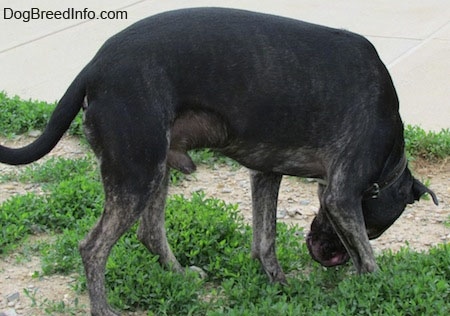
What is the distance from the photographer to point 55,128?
4566 millimetres

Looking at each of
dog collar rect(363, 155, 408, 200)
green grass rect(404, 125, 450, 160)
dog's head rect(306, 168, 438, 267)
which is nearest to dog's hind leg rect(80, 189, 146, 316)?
dog's head rect(306, 168, 438, 267)

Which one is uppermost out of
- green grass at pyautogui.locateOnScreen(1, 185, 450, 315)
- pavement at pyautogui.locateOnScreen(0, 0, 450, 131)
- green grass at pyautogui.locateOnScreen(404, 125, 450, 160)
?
green grass at pyautogui.locateOnScreen(1, 185, 450, 315)

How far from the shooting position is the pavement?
26.0 ft

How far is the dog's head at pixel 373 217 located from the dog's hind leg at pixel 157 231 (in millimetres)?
751

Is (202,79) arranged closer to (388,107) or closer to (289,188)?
(388,107)

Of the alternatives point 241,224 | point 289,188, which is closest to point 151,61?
point 241,224

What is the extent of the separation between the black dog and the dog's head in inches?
0.4

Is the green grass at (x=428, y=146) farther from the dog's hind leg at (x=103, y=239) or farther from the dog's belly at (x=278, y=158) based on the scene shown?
the dog's hind leg at (x=103, y=239)

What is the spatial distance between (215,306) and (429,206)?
6.23 feet

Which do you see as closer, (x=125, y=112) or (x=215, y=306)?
(x=125, y=112)

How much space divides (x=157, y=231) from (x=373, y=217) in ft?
3.71

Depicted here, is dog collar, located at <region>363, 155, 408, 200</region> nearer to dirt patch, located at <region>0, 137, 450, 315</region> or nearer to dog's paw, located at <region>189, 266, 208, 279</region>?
dirt patch, located at <region>0, 137, 450, 315</region>

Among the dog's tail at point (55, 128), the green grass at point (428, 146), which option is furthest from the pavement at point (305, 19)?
the dog's tail at point (55, 128)

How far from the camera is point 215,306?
4.87m
